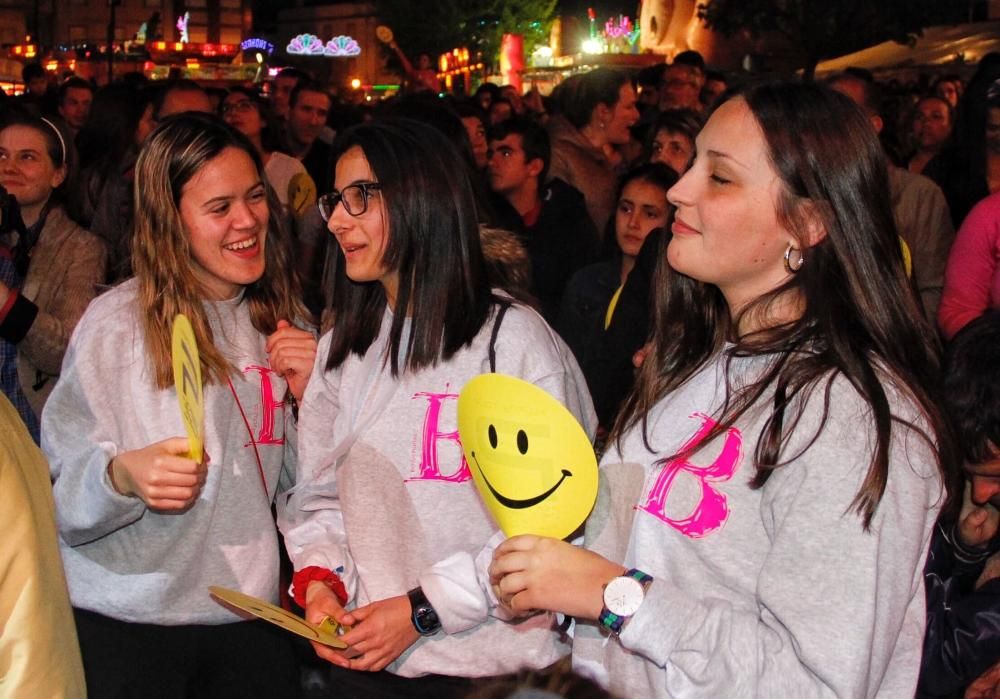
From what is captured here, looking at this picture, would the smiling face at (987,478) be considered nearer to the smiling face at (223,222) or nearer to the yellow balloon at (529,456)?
the yellow balloon at (529,456)

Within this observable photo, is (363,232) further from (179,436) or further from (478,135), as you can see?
(478,135)

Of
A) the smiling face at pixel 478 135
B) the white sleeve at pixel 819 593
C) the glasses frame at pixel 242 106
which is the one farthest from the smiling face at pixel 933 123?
the white sleeve at pixel 819 593

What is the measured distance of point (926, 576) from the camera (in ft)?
7.79

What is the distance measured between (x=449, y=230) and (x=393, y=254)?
0.47 feet

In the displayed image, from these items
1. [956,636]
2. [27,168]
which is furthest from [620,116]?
[956,636]

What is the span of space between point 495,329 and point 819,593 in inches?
44.7

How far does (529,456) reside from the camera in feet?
5.95

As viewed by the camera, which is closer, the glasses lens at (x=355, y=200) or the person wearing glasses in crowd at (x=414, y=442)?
the person wearing glasses in crowd at (x=414, y=442)

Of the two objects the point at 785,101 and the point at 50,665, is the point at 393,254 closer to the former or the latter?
the point at 785,101

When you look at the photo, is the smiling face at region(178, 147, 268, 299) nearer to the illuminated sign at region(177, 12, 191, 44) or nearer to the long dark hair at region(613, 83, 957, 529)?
the long dark hair at region(613, 83, 957, 529)

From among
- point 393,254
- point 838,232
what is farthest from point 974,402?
point 393,254

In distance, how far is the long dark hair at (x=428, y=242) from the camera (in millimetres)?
2574

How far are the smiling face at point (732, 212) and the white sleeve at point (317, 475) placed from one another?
1094mm

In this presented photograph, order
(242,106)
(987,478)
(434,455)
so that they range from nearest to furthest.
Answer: (987,478) < (434,455) < (242,106)
